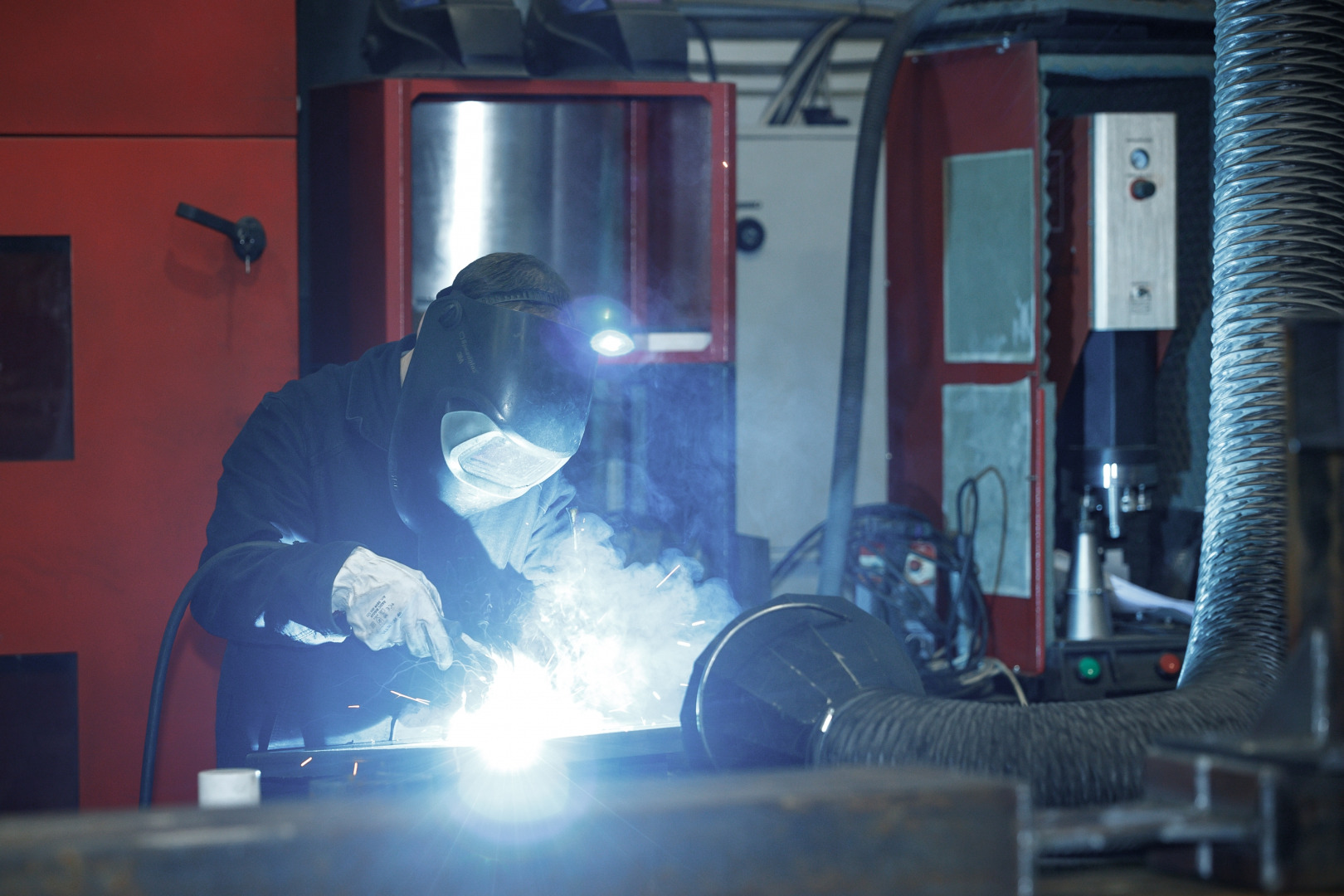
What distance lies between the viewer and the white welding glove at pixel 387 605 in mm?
1455

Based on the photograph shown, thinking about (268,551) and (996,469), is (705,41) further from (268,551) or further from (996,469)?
(268,551)

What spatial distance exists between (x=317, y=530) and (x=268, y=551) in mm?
270

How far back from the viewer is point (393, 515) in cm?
185

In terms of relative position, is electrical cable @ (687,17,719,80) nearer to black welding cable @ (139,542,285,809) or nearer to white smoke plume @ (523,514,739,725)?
white smoke plume @ (523,514,739,725)

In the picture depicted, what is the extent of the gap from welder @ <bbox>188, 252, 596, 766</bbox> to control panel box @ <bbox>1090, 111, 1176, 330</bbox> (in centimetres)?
137

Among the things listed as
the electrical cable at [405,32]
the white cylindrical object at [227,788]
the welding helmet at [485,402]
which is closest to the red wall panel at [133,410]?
the electrical cable at [405,32]

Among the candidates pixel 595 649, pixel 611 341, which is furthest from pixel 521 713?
pixel 611 341

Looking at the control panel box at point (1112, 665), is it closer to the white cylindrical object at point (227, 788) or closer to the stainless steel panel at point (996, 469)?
the stainless steel panel at point (996, 469)

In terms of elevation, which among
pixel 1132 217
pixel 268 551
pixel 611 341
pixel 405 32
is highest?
pixel 405 32

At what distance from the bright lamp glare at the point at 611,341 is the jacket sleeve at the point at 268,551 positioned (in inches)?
19.3

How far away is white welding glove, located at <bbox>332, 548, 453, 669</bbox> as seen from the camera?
1.46m

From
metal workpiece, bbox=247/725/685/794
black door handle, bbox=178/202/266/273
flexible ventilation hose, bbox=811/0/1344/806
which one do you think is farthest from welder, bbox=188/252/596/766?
flexible ventilation hose, bbox=811/0/1344/806

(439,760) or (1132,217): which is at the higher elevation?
(1132,217)

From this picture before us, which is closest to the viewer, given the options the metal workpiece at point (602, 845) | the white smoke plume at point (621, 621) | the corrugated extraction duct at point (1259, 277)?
the metal workpiece at point (602, 845)
